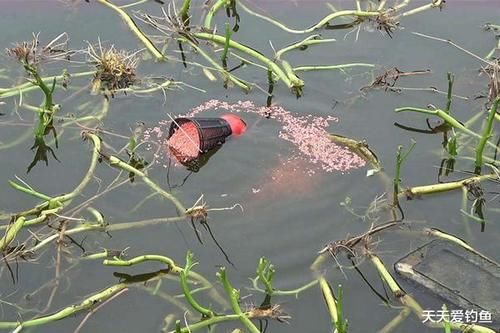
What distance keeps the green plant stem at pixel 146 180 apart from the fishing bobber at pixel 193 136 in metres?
0.19

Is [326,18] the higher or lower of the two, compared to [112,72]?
higher

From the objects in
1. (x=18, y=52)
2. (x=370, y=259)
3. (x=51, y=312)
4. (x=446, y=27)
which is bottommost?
(x=51, y=312)

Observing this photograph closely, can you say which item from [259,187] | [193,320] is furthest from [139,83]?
[193,320]

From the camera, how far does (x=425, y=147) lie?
9.62 feet

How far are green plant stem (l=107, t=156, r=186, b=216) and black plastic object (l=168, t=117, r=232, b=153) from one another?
0.24 meters

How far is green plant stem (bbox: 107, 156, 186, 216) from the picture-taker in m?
2.63

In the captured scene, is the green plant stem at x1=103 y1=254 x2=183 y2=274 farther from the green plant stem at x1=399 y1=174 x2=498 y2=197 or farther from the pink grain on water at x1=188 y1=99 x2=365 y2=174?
the green plant stem at x1=399 y1=174 x2=498 y2=197

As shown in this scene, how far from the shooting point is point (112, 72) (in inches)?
125

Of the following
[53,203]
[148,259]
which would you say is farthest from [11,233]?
[148,259]

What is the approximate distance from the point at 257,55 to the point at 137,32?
58 cm

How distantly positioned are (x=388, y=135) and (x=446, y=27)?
88 centimetres

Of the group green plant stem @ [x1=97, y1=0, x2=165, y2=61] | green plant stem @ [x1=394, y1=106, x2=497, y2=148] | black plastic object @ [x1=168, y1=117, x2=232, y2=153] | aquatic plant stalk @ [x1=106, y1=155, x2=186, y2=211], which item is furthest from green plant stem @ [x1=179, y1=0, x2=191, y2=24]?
green plant stem @ [x1=394, y1=106, x2=497, y2=148]

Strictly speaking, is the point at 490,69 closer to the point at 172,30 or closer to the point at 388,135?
the point at 388,135

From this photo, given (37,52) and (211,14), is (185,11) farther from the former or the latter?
(37,52)
